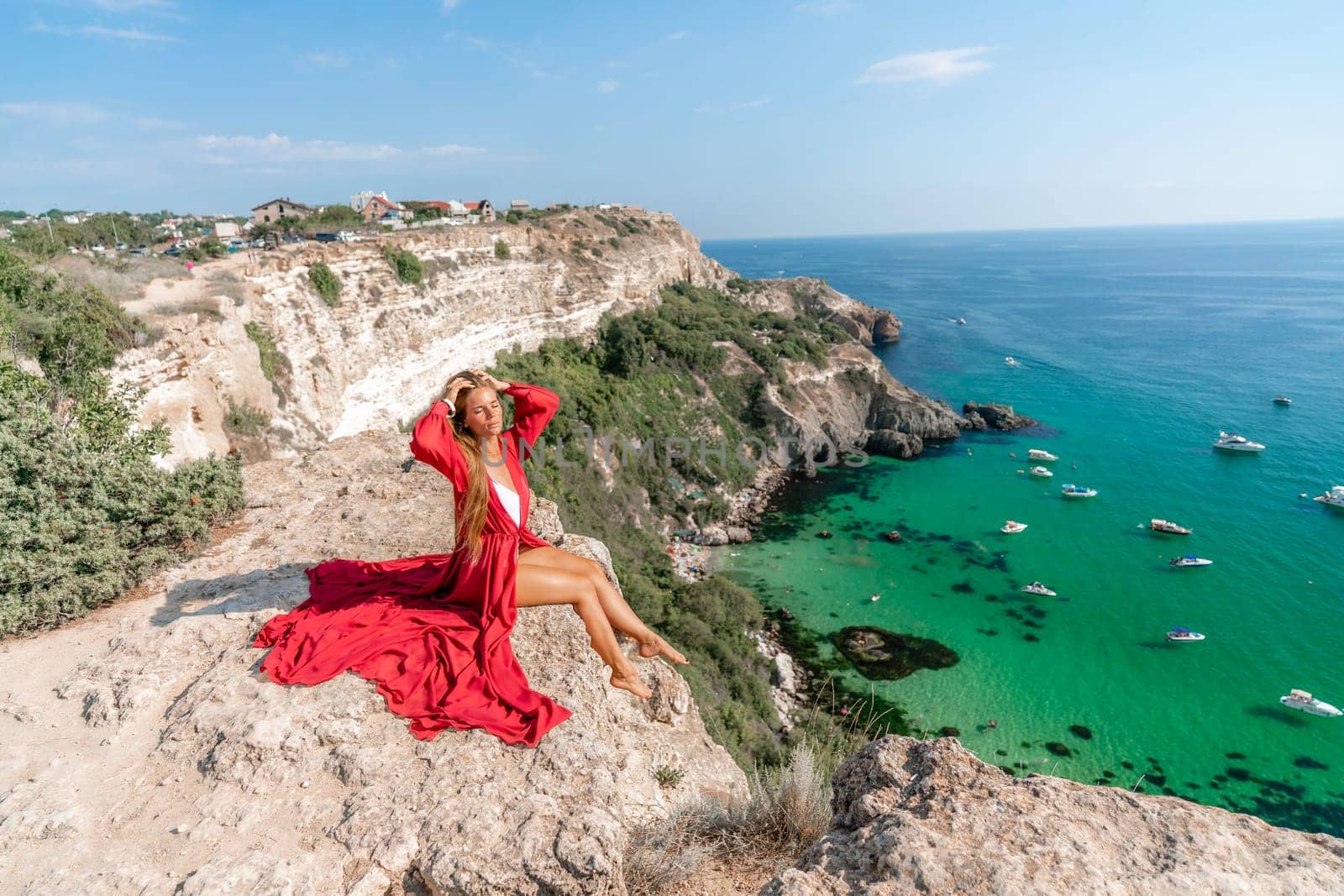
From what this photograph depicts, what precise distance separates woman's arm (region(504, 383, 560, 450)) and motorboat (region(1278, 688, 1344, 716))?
2532 centimetres

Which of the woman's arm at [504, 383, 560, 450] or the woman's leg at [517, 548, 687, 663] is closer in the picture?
the woman's leg at [517, 548, 687, 663]

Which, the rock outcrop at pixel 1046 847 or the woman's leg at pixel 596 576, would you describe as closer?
the rock outcrop at pixel 1046 847

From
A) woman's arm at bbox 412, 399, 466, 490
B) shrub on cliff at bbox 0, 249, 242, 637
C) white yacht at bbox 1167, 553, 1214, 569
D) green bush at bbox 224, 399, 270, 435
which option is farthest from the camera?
white yacht at bbox 1167, 553, 1214, 569

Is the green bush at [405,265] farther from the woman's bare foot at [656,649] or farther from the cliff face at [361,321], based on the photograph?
the woman's bare foot at [656,649]

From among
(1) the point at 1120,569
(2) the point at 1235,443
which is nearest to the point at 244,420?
(1) the point at 1120,569

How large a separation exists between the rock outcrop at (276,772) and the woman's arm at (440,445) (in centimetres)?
177

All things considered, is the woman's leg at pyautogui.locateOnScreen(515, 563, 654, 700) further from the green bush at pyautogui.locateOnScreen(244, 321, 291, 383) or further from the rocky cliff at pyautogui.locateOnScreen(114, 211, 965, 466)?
the green bush at pyautogui.locateOnScreen(244, 321, 291, 383)

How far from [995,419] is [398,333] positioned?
39070 millimetres

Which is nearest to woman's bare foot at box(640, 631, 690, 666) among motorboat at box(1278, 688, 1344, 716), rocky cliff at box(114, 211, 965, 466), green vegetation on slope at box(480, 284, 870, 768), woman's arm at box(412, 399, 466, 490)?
woman's arm at box(412, 399, 466, 490)

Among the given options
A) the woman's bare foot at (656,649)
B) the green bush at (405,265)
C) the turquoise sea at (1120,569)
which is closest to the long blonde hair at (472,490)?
the woman's bare foot at (656,649)

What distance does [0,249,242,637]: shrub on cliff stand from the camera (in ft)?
18.9

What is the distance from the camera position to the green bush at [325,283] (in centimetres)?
2055

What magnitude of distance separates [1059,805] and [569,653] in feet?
13.9

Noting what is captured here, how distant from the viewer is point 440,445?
439 cm
